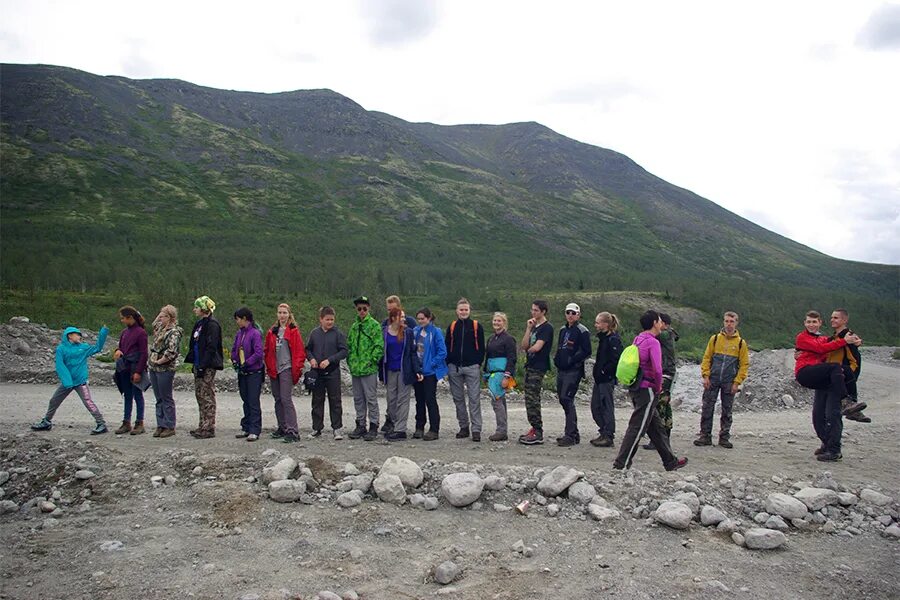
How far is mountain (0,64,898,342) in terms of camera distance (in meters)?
68.6

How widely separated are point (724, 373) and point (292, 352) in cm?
661

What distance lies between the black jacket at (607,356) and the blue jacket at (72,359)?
7.39 meters

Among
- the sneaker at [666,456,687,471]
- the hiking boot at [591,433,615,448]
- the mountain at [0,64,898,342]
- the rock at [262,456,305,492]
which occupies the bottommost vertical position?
the hiking boot at [591,433,615,448]

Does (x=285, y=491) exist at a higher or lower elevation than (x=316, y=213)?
lower

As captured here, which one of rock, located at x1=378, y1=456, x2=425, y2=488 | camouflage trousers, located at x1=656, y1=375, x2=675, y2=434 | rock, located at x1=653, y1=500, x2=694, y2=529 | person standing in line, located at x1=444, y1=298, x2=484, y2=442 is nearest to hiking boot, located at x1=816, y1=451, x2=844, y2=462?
camouflage trousers, located at x1=656, y1=375, x2=675, y2=434

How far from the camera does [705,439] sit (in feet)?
29.6

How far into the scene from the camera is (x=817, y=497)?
614 centimetres

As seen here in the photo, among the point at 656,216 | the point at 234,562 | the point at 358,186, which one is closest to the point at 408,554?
the point at 234,562

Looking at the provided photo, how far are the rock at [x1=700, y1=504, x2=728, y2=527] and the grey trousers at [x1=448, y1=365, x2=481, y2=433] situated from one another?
3.64 metres

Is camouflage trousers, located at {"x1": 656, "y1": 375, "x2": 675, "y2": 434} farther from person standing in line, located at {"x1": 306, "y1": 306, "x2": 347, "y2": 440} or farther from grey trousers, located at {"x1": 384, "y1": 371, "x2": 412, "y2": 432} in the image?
person standing in line, located at {"x1": 306, "y1": 306, "x2": 347, "y2": 440}

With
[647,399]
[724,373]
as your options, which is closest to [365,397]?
[647,399]

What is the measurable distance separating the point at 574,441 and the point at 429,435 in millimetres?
2185

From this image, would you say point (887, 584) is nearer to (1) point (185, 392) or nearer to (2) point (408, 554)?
(2) point (408, 554)

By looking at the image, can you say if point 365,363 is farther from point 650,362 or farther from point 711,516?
point 711,516
